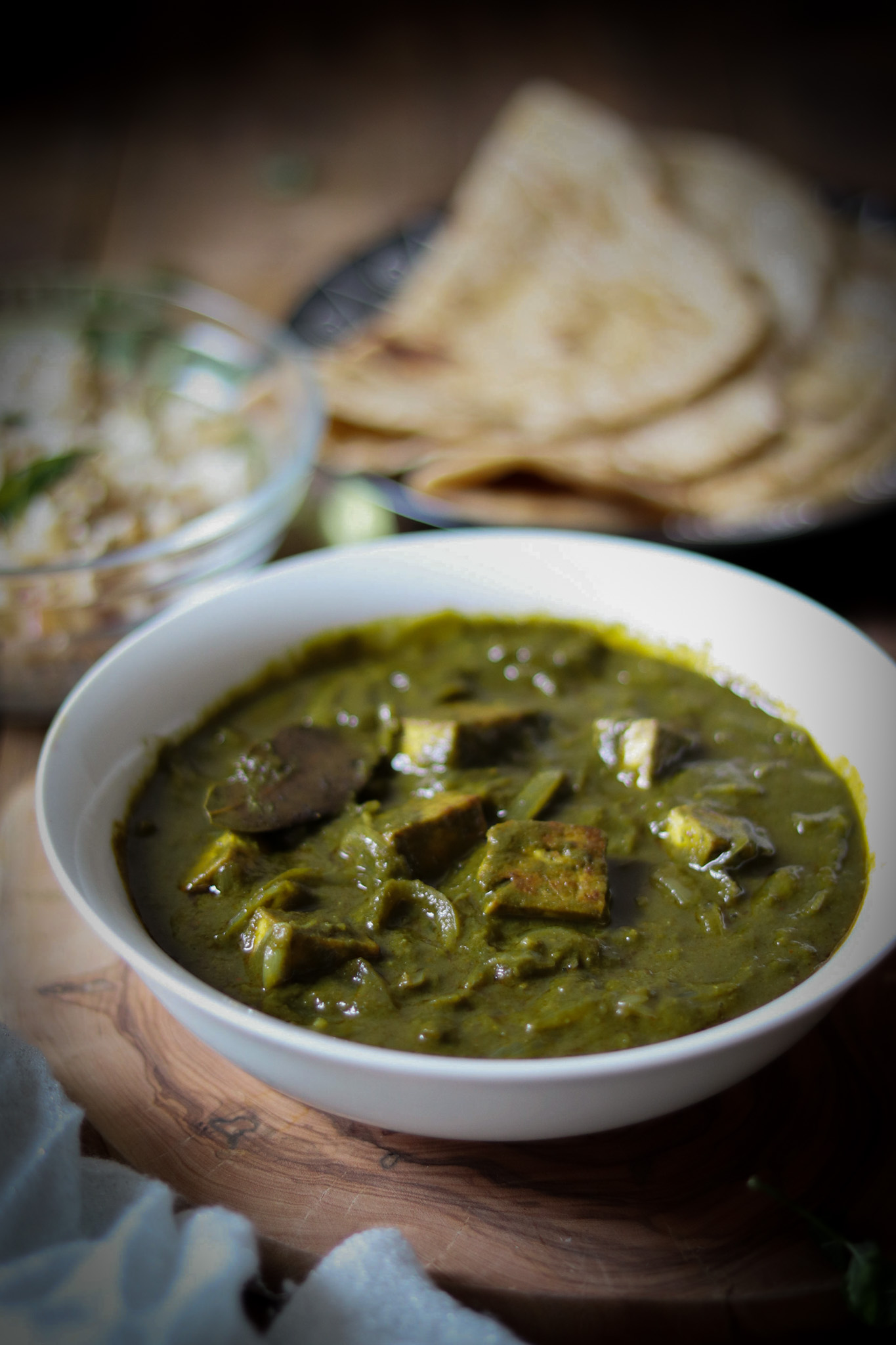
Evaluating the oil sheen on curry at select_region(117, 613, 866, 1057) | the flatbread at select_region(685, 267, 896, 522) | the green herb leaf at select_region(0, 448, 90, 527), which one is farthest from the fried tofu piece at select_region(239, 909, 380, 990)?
the flatbread at select_region(685, 267, 896, 522)

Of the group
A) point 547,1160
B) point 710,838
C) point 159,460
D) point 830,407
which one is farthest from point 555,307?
point 547,1160

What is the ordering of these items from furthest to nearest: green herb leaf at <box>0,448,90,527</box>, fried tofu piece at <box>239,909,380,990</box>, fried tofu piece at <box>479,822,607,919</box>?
1. green herb leaf at <box>0,448,90,527</box>
2. fried tofu piece at <box>479,822,607,919</box>
3. fried tofu piece at <box>239,909,380,990</box>

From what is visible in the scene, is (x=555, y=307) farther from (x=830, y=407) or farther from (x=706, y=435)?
(x=830, y=407)

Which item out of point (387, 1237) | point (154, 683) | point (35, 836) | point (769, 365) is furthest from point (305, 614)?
point (769, 365)

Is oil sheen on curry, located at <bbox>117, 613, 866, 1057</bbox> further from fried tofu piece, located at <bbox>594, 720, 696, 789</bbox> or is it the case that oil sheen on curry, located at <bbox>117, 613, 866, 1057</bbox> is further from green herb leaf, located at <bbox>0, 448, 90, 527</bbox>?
green herb leaf, located at <bbox>0, 448, 90, 527</bbox>

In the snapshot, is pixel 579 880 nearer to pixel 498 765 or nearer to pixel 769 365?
pixel 498 765
